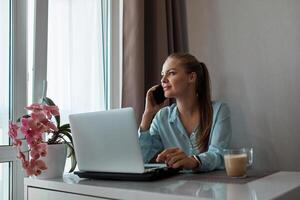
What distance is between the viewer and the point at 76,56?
1.93 metres

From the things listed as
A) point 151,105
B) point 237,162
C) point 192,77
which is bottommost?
point 237,162

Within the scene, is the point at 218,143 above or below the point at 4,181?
above

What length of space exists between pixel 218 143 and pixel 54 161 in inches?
24.3

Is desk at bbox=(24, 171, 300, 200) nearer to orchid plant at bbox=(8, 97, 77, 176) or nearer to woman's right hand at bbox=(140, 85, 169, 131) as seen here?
orchid plant at bbox=(8, 97, 77, 176)

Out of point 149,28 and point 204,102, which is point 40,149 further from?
point 149,28

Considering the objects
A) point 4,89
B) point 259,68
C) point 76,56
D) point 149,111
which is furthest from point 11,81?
point 259,68

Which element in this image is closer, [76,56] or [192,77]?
[192,77]

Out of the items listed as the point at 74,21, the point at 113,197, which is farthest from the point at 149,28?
the point at 113,197

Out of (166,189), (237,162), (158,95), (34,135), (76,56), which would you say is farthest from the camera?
(76,56)

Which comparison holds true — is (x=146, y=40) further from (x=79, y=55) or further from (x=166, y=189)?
(x=166, y=189)

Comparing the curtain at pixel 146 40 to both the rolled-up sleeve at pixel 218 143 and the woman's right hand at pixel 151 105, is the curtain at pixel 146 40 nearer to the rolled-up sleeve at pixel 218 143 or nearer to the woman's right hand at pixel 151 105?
the woman's right hand at pixel 151 105

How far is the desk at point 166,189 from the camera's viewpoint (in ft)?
2.84

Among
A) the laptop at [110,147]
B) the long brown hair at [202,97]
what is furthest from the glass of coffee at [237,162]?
the long brown hair at [202,97]

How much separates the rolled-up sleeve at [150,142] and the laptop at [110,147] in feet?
1.20
